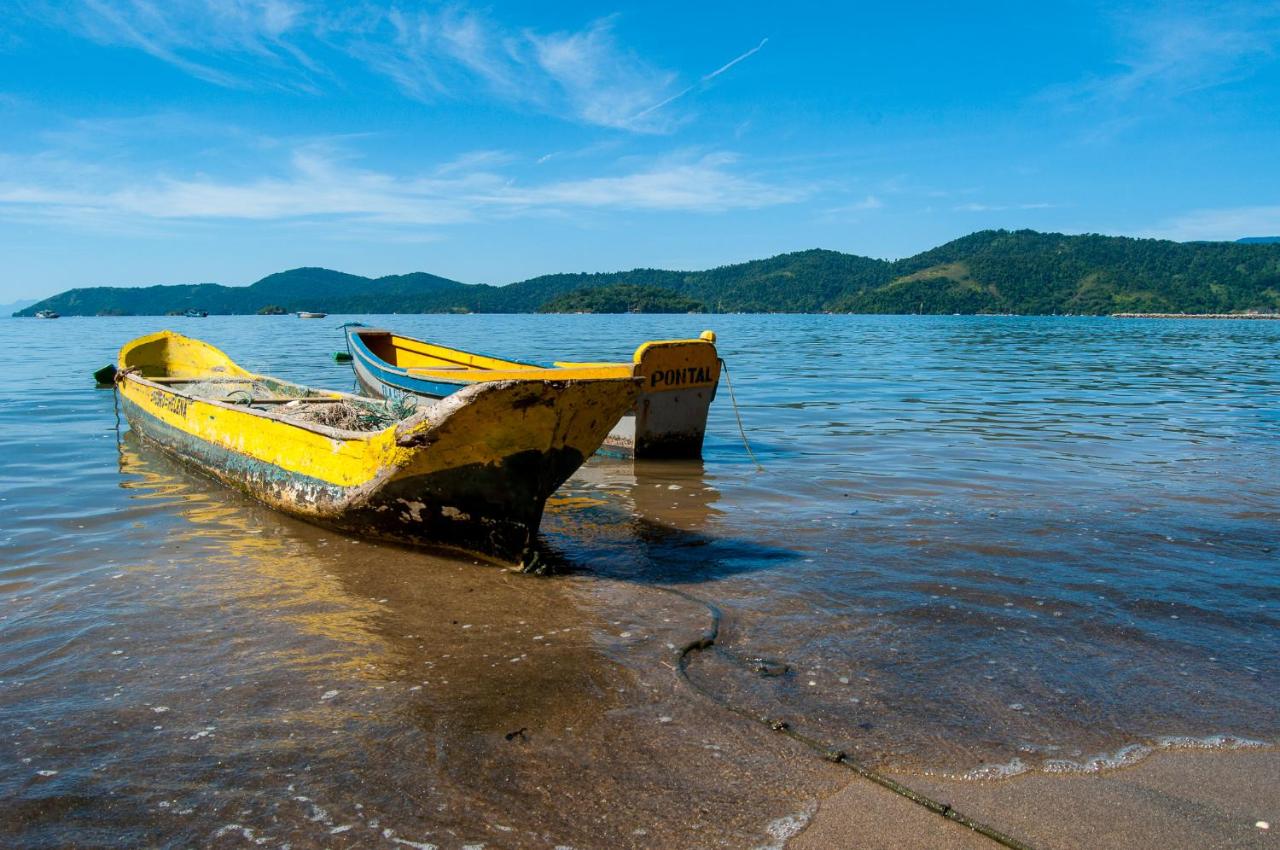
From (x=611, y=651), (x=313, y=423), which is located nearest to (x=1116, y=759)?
(x=611, y=651)

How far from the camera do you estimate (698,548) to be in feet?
21.7

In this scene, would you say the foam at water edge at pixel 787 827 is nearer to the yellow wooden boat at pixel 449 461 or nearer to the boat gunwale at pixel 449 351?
the yellow wooden boat at pixel 449 461

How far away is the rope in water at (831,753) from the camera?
2.78 metres

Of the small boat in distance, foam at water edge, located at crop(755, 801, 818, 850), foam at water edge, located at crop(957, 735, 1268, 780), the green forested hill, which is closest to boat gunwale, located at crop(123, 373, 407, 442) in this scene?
the small boat in distance

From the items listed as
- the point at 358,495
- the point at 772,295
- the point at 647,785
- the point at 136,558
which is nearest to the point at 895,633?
the point at 647,785

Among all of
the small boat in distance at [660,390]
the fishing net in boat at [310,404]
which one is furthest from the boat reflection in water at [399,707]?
the small boat in distance at [660,390]

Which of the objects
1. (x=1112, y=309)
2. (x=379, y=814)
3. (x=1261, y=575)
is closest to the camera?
(x=379, y=814)

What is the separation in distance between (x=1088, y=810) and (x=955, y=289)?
6613 inches

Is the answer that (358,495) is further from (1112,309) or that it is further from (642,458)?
(1112,309)

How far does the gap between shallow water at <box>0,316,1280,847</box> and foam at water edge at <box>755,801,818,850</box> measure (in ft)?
0.10

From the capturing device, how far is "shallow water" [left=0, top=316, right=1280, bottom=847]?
10.0 ft

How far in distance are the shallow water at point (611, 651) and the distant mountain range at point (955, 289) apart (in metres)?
144

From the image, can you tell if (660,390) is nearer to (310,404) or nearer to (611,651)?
(310,404)

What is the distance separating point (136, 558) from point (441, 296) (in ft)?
605
